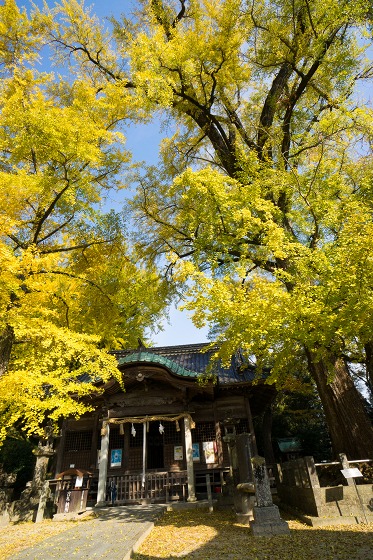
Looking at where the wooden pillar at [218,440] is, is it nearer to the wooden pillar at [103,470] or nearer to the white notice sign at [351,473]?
the wooden pillar at [103,470]

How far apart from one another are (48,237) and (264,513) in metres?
9.99

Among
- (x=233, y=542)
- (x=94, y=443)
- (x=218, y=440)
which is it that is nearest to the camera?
(x=233, y=542)

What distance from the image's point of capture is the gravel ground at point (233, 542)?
18.4ft

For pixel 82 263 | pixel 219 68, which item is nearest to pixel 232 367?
pixel 82 263

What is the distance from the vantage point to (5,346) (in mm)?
8508

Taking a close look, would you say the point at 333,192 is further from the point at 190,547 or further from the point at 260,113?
the point at 190,547

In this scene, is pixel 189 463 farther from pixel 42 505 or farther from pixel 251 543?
pixel 251 543

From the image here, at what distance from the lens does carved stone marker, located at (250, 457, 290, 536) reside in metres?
7.02

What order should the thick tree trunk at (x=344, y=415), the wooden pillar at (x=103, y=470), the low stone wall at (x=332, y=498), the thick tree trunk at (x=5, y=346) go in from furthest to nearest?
the wooden pillar at (x=103, y=470) < the thick tree trunk at (x=344, y=415) < the thick tree trunk at (x=5, y=346) < the low stone wall at (x=332, y=498)

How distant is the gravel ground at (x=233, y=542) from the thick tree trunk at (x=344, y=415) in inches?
74.7

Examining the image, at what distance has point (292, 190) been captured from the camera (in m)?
10.3

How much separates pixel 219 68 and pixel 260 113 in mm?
3053

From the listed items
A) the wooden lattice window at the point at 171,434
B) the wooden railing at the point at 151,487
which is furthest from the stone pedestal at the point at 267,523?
the wooden lattice window at the point at 171,434

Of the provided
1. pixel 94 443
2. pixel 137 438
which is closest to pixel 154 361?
pixel 137 438
